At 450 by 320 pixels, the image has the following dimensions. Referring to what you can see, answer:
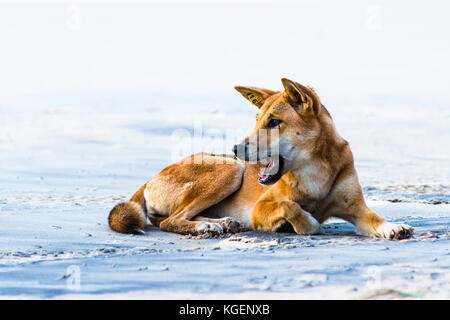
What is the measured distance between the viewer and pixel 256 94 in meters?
6.32

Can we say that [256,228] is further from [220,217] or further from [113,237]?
[113,237]

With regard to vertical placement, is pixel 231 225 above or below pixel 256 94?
below

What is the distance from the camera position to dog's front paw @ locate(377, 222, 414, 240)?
220 inches

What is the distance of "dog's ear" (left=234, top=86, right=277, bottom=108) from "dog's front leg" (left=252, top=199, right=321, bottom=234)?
85 centimetres

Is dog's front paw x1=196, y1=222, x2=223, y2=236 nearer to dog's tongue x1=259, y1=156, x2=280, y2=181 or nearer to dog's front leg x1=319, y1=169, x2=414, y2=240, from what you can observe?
dog's tongue x1=259, y1=156, x2=280, y2=181

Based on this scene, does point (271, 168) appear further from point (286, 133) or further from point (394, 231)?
point (394, 231)

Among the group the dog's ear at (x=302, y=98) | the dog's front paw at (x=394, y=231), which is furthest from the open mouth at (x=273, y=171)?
the dog's front paw at (x=394, y=231)

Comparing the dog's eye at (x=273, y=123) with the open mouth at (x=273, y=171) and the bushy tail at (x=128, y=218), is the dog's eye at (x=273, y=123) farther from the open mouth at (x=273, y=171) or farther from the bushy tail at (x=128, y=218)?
the bushy tail at (x=128, y=218)

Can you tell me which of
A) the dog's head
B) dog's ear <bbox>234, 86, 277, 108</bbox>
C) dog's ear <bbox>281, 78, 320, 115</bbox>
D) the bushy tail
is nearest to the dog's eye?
the dog's head

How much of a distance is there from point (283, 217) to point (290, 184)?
294 mm

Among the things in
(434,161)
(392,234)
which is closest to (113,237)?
(392,234)

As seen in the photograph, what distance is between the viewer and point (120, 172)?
35.9 ft

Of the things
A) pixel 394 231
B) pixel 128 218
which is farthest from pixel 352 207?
pixel 128 218

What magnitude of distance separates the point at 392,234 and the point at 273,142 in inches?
44.4
